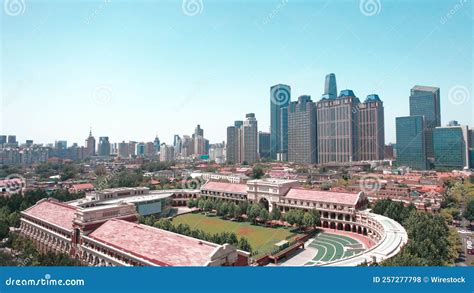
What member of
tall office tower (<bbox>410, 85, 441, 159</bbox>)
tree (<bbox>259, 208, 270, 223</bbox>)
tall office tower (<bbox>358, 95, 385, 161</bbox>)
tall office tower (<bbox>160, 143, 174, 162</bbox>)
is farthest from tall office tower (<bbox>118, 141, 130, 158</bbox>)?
tall office tower (<bbox>410, 85, 441, 159</bbox>)

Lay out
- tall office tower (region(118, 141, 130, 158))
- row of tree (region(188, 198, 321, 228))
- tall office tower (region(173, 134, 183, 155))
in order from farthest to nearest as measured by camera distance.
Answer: tall office tower (region(118, 141, 130, 158)), tall office tower (region(173, 134, 183, 155)), row of tree (region(188, 198, 321, 228))

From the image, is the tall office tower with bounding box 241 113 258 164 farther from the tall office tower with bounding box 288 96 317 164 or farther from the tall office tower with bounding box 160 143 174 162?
the tall office tower with bounding box 160 143 174 162

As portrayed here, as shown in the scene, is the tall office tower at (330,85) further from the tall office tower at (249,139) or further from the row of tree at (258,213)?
the row of tree at (258,213)

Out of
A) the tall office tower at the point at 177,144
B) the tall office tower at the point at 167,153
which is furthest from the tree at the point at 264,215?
the tall office tower at the point at 177,144

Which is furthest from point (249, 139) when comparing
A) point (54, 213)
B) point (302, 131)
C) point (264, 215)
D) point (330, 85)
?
point (54, 213)

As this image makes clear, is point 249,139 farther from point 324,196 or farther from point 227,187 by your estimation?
point 324,196
